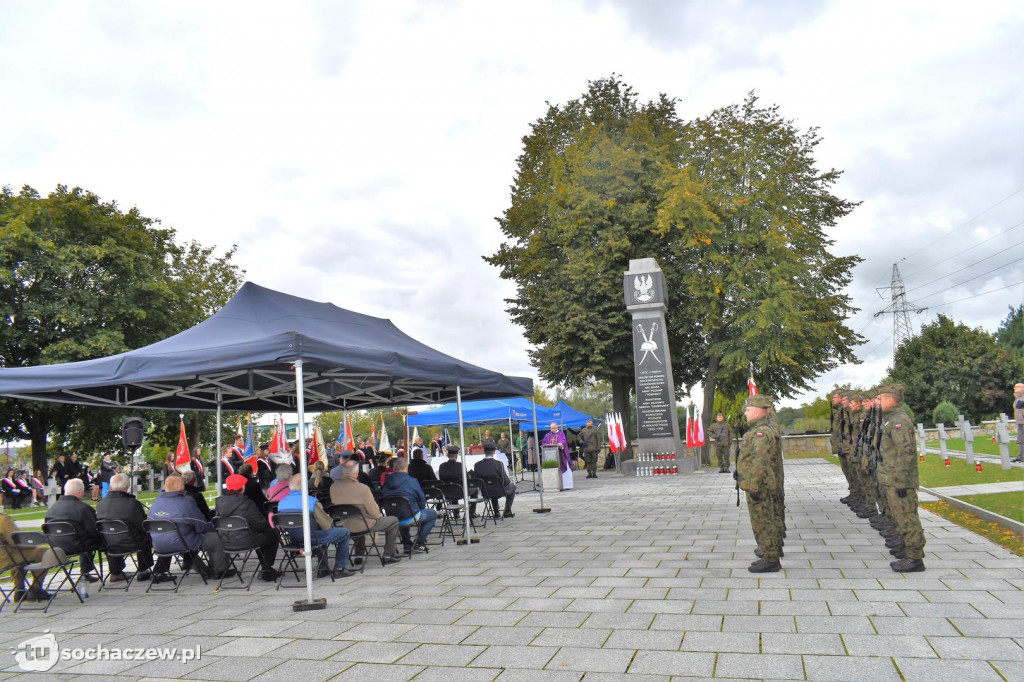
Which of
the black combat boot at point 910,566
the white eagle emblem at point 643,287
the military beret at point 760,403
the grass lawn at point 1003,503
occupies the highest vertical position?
the white eagle emblem at point 643,287

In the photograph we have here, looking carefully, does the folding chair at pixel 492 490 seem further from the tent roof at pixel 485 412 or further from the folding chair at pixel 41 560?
the folding chair at pixel 41 560

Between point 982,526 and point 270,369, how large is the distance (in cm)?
967

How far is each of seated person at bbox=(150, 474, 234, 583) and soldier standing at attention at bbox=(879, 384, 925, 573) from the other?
679 cm

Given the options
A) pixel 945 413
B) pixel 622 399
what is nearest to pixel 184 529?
pixel 622 399

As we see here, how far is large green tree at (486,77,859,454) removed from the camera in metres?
27.0

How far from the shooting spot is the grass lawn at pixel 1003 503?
931cm

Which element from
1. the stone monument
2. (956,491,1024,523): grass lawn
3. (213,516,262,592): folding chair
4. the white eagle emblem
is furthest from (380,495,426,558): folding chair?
the white eagle emblem

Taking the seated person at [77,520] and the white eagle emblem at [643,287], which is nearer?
the seated person at [77,520]

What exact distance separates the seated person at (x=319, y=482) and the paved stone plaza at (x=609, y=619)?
6.49 feet

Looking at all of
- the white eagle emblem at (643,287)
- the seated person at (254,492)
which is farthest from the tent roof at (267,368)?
the white eagle emblem at (643,287)

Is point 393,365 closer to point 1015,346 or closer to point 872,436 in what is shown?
point 872,436

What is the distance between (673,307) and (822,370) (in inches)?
268

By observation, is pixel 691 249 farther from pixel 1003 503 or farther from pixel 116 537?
pixel 116 537

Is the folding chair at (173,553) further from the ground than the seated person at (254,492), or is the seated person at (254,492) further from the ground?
the seated person at (254,492)
